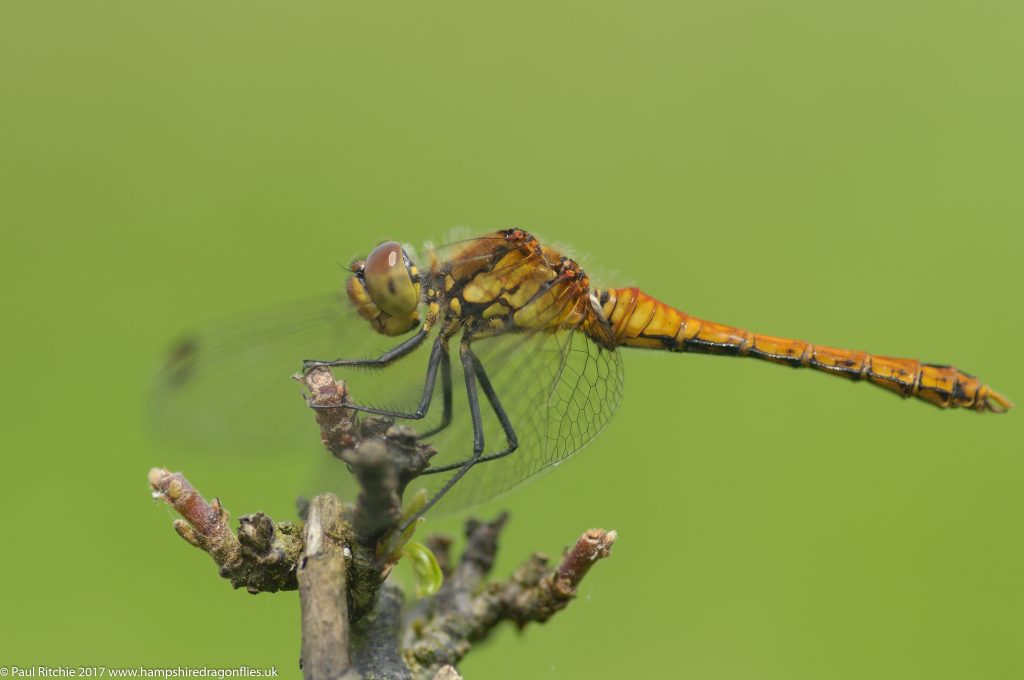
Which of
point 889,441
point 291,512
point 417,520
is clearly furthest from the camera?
point 889,441

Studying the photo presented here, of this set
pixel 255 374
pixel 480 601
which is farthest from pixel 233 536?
pixel 255 374

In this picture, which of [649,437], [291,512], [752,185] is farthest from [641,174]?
[291,512]

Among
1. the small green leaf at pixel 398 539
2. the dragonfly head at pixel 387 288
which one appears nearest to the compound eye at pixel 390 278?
the dragonfly head at pixel 387 288

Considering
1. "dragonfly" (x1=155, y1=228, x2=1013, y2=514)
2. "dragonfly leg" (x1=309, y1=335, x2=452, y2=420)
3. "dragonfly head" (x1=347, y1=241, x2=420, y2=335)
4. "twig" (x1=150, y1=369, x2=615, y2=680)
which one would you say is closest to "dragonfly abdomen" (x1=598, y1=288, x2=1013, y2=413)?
"dragonfly" (x1=155, y1=228, x2=1013, y2=514)

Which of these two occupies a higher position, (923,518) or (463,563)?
(923,518)

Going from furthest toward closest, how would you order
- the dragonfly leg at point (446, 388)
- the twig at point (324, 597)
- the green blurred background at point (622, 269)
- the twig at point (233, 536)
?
1. the green blurred background at point (622, 269)
2. the dragonfly leg at point (446, 388)
3. the twig at point (233, 536)
4. the twig at point (324, 597)

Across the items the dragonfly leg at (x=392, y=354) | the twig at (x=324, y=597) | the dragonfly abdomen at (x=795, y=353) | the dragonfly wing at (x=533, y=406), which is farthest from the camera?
the dragonfly abdomen at (x=795, y=353)

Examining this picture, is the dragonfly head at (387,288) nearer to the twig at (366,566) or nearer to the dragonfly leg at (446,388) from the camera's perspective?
the dragonfly leg at (446,388)

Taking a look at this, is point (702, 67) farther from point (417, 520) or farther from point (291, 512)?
point (417, 520)

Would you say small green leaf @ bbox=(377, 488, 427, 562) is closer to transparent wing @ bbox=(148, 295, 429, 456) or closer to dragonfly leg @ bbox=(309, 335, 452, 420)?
dragonfly leg @ bbox=(309, 335, 452, 420)
